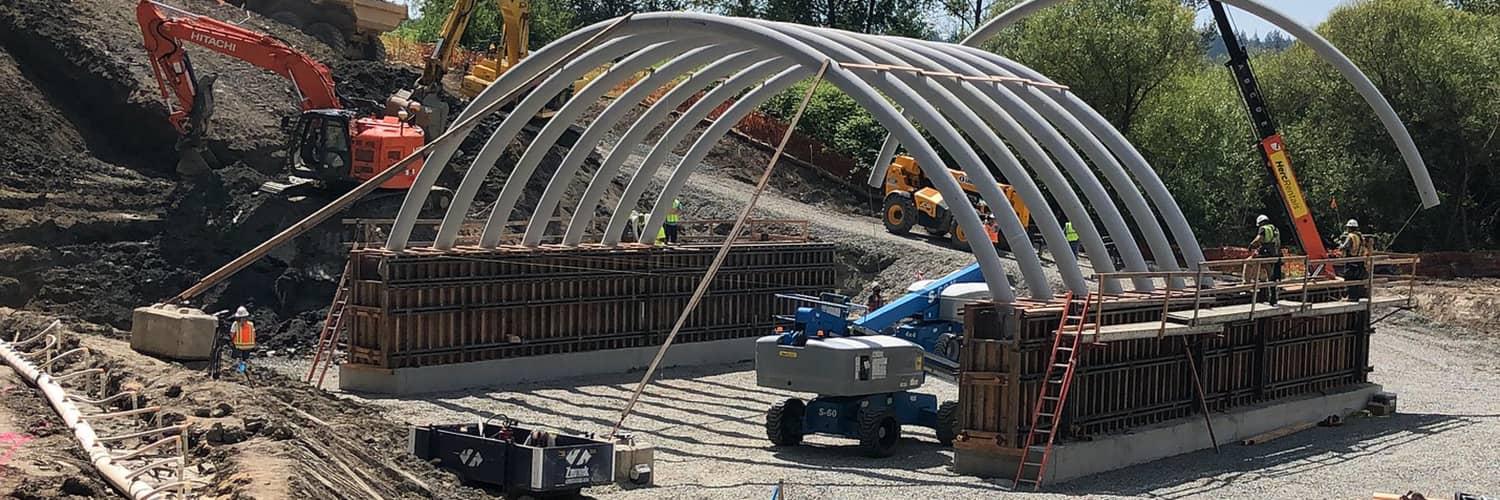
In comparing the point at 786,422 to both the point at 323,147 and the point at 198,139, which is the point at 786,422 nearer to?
the point at 323,147

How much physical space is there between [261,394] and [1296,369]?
1556 cm

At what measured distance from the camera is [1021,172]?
21391 mm

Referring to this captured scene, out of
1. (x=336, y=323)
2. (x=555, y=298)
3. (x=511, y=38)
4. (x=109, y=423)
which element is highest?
(x=511, y=38)

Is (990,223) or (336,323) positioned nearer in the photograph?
(336,323)

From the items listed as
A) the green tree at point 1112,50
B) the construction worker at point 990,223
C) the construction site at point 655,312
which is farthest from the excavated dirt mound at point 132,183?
the green tree at point 1112,50

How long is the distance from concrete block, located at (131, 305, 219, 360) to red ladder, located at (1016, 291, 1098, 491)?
1107 centimetres

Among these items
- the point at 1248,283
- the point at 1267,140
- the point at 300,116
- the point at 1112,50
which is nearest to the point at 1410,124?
the point at 1112,50

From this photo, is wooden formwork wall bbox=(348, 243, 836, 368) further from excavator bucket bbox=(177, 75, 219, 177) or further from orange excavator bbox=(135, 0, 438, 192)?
excavator bucket bbox=(177, 75, 219, 177)

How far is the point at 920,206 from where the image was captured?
42.7 m

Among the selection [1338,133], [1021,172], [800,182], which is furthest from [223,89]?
[1338,133]

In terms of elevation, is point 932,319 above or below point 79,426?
above

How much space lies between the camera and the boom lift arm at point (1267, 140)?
102 feet

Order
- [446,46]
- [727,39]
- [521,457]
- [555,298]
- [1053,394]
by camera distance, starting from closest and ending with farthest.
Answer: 1. [521,457]
2. [1053,394]
3. [727,39]
4. [555,298]
5. [446,46]

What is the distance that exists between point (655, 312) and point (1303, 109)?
2706 centimetres
